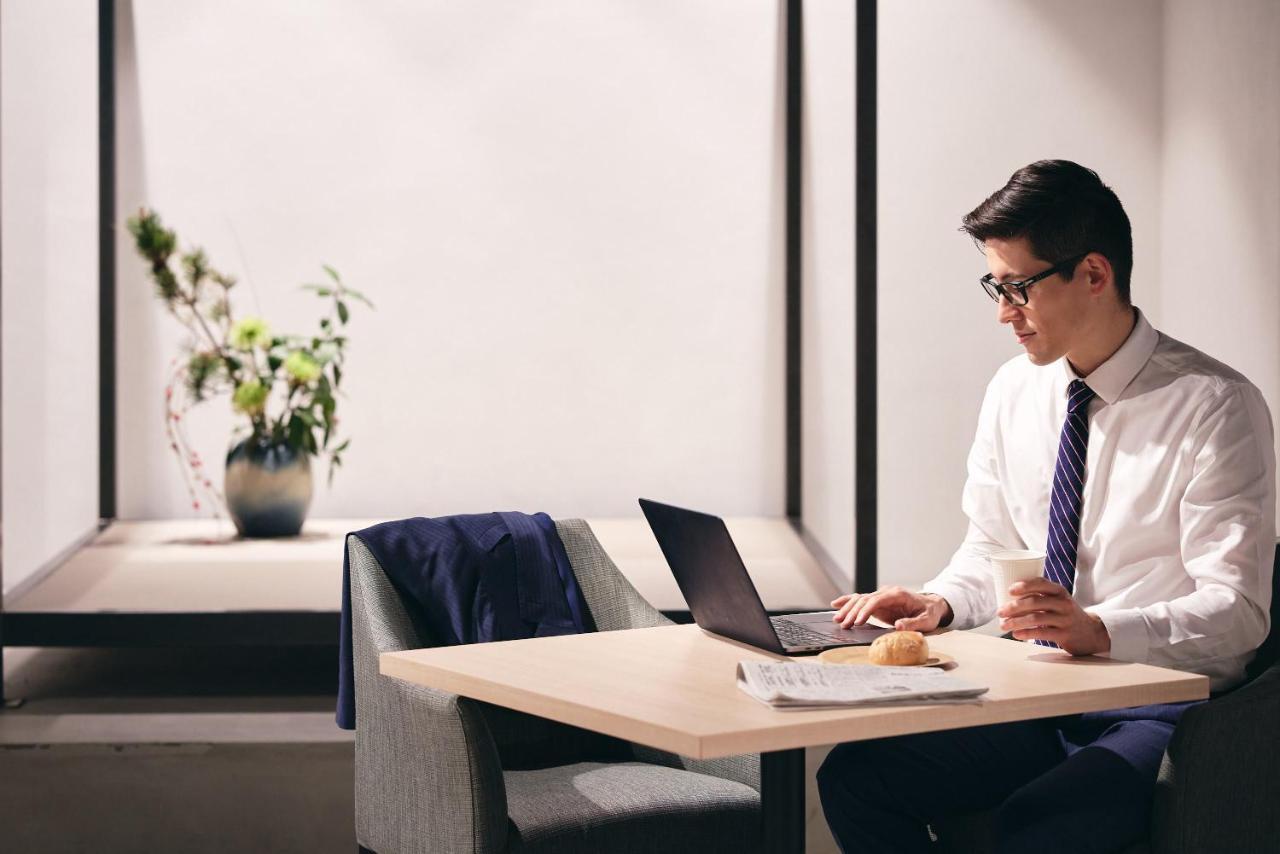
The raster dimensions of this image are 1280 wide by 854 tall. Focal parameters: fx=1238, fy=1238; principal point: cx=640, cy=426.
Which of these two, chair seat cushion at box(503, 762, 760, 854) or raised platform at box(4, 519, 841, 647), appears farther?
raised platform at box(4, 519, 841, 647)

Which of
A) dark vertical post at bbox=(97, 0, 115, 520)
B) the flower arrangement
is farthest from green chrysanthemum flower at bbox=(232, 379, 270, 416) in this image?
dark vertical post at bbox=(97, 0, 115, 520)

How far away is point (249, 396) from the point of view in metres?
3.73

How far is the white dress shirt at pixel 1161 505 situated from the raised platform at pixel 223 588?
1.44 metres

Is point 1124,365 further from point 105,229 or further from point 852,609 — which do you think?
point 105,229

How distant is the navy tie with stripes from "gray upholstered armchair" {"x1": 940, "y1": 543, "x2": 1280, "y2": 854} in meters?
0.32

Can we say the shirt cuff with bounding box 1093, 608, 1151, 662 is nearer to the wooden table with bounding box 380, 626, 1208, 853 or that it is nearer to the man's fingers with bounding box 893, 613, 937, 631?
the wooden table with bounding box 380, 626, 1208, 853

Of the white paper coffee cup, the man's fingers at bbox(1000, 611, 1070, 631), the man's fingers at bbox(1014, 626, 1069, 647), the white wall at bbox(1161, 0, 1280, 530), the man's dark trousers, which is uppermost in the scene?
the white wall at bbox(1161, 0, 1280, 530)

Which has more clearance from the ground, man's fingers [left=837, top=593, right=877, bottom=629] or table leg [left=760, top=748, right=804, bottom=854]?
man's fingers [left=837, top=593, right=877, bottom=629]

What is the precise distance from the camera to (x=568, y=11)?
4258 millimetres

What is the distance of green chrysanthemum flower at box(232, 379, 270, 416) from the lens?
3729mm

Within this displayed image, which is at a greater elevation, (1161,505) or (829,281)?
(829,281)

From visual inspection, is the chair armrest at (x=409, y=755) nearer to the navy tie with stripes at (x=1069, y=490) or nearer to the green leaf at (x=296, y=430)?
the navy tie with stripes at (x=1069, y=490)

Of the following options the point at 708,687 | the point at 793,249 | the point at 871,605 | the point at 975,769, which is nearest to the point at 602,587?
the point at 871,605

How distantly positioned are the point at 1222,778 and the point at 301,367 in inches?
112
